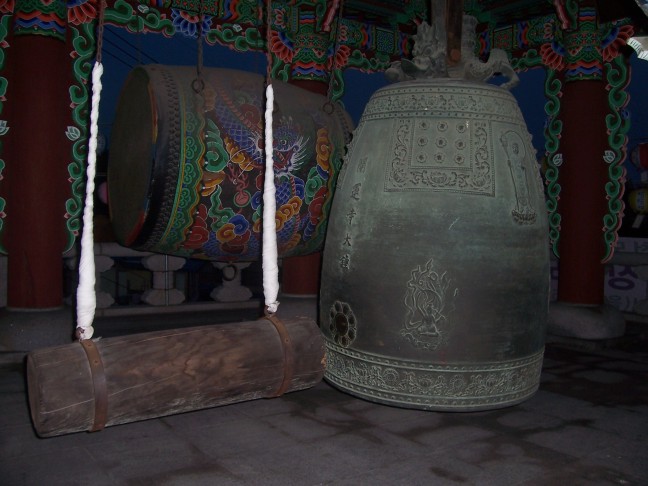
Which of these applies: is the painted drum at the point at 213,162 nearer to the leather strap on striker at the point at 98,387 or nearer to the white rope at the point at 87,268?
the white rope at the point at 87,268

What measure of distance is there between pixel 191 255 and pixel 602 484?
2.23 meters

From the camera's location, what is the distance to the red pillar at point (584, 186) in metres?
4.85

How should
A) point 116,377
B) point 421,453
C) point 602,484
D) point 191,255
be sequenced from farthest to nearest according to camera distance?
point 191,255
point 421,453
point 602,484
point 116,377

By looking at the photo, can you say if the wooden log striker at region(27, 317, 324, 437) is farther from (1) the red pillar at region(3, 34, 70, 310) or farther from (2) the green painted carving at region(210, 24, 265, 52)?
(2) the green painted carving at region(210, 24, 265, 52)

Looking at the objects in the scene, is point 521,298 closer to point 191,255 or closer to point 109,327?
point 191,255

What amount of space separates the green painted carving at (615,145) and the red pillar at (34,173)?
14.0 ft

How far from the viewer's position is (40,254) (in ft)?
13.0

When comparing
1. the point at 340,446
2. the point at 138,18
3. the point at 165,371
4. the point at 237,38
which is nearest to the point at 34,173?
the point at 138,18

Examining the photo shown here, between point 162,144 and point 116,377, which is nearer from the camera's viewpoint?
point 116,377

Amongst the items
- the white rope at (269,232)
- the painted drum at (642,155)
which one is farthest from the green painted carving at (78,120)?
the painted drum at (642,155)

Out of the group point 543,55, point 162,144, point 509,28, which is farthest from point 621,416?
point 509,28

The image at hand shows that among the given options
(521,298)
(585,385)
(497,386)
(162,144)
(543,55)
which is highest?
(543,55)

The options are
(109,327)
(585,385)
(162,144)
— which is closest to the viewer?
(162,144)

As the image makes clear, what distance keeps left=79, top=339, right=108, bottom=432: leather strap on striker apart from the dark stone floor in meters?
0.38
